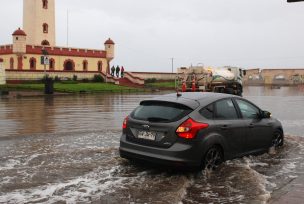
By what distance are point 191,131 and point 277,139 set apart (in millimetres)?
3357

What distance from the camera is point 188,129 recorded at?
6781 millimetres

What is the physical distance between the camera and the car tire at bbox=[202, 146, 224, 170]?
700cm

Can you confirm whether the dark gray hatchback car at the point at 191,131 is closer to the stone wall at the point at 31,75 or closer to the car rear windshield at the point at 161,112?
the car rear windshield at the point at 161,112

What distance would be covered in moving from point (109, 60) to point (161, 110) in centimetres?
5959

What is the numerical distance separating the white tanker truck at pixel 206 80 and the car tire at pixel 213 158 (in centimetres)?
2411

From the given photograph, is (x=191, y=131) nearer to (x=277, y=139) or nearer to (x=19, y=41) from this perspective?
(x=277, y=139)

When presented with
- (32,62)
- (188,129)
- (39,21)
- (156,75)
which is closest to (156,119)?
(188,129)

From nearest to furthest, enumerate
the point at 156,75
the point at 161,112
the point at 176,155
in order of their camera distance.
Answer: the point at 176,155
the point at 161,112
the point at 156,75

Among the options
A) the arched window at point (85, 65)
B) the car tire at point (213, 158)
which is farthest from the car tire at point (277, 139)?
the arched window at point (85, 65)

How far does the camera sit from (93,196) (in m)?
5.89

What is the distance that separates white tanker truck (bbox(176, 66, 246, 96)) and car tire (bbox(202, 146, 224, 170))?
2411 cm

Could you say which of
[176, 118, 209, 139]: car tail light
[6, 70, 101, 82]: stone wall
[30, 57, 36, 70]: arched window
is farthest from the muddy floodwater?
[30, 57, 36, 70]: arched window

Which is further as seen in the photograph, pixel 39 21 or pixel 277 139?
pixel 39 21

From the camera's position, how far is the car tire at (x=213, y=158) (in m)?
7.00
